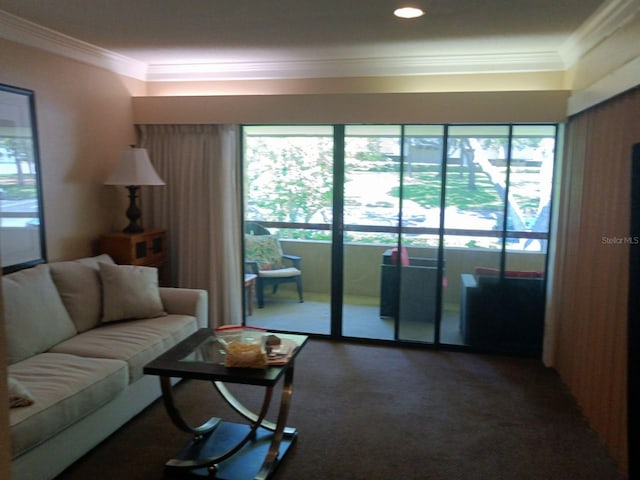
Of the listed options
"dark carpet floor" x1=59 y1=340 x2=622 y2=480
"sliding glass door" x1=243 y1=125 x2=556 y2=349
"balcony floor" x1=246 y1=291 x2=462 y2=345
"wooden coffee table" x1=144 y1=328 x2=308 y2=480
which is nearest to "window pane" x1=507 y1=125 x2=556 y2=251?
"sliding glass door" x1=243 y1=125 x2=556 y2=349

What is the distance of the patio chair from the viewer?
4.83 m

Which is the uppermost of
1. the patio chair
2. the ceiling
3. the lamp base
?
the ceiling

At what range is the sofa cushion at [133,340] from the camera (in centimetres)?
308

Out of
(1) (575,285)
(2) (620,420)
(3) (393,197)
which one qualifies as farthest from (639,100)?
(3) (393,197)

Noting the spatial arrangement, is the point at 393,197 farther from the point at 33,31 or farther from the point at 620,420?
the point at 33,31

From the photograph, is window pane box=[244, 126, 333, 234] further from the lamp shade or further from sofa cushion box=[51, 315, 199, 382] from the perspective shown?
sofa cushion box=[51, 315, 199, 382]

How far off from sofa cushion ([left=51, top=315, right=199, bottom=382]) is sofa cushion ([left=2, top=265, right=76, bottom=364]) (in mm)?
105

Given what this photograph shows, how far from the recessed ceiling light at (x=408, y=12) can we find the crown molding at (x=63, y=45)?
2418mm

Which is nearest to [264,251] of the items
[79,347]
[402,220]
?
[402,220]

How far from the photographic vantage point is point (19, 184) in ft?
11.1

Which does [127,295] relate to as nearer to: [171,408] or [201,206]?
[171,408]

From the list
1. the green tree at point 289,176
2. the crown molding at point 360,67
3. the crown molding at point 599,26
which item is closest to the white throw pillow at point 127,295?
the green tree at point 289,176

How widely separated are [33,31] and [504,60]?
3525mm

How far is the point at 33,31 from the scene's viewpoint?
11.2 feet
